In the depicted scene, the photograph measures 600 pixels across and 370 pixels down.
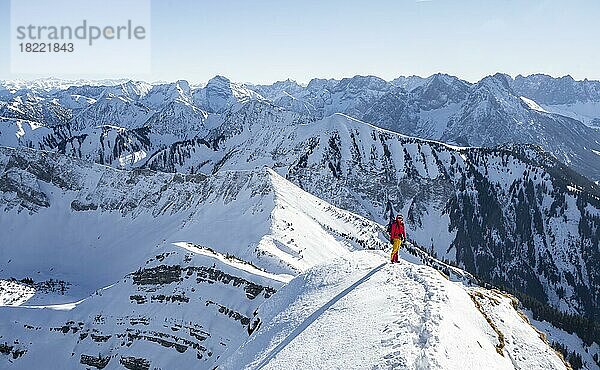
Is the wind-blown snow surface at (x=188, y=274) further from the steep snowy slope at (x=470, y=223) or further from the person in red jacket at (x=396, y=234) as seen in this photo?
the steep snowy slope at (x=470, y=223)

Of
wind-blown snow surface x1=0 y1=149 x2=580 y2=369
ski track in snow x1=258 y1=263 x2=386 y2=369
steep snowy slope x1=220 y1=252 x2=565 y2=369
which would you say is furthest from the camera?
wind-blown snow surface x1=0 y1=149 x2=580 y2=369

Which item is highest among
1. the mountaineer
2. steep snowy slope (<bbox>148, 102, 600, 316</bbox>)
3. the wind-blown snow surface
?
the mountaineer

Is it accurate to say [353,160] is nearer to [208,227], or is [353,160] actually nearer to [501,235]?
[501,235]

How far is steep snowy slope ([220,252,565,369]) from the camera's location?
16547 mm

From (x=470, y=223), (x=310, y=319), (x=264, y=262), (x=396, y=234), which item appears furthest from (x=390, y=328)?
(x=470, y=223)

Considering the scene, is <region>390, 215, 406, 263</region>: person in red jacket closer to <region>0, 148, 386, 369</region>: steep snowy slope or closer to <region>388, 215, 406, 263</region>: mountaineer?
<region>388, 215, 406, 263</region>: mountaineer

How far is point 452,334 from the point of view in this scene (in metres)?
17.6

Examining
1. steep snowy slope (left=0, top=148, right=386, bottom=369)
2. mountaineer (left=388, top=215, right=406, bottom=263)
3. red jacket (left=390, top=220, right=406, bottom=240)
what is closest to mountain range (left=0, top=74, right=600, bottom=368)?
steep snowy slope (left=0, top=148, right=386, bottom=369)

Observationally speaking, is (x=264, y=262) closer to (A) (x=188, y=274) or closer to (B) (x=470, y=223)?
(A) (x=188, y=274)

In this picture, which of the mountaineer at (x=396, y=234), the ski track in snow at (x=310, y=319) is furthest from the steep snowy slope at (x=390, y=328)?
the mountaineer at (x=396, y=234)

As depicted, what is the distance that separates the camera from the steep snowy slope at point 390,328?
54.3 feet

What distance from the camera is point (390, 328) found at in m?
18.2

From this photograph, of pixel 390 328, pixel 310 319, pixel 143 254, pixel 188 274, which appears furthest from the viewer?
pixel 143 254

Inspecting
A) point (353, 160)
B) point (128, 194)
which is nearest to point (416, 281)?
point (128, 194)
